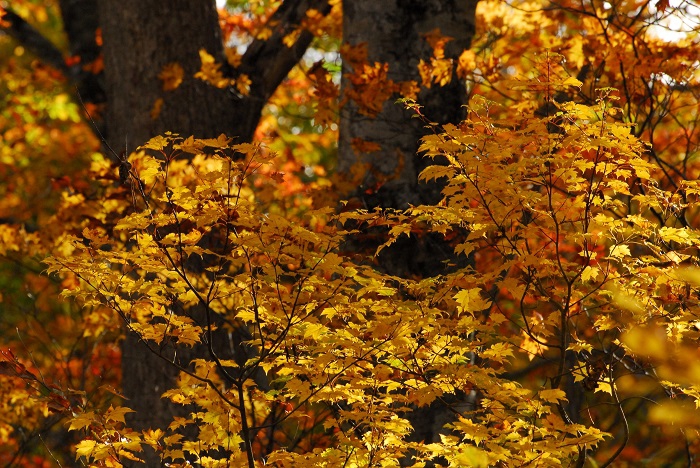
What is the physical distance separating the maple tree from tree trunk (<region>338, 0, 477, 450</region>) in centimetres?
3

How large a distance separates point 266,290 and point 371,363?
594 millimetres

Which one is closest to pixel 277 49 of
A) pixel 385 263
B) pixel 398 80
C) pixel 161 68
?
pixel 161 68

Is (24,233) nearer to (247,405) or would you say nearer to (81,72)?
(81,72)

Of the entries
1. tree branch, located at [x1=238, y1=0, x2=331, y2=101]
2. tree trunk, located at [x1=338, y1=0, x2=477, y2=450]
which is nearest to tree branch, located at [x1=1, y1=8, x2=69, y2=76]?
tree branch, located at [x1=238, y1=0, x2=331, y2=101]

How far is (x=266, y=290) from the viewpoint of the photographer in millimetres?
3822

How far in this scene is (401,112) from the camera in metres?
5.65

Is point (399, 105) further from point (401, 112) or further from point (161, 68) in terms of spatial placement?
point (161, 68)

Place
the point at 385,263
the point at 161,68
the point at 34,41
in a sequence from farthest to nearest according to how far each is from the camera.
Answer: the point at 34,41
the point at 161,68
the point at 385,263

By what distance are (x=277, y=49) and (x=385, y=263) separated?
6.82 ft

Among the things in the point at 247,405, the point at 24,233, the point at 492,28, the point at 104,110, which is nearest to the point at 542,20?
the point at 492,28

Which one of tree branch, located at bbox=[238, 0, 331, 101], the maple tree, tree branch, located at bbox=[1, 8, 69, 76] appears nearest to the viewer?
the maple tree

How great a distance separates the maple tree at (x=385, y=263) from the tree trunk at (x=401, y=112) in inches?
1.1

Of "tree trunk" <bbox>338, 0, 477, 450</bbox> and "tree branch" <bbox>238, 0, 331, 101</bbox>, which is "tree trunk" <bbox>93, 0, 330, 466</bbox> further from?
"tree trunk" <bbox>338, 0, 477, 450</bbox>

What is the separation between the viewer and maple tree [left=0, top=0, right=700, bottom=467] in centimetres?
333
